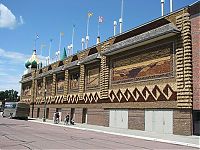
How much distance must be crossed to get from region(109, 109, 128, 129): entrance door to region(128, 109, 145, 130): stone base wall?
831mm

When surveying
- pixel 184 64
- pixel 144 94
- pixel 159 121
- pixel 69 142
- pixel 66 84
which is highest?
pixel 184 64

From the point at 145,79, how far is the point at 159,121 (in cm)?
454

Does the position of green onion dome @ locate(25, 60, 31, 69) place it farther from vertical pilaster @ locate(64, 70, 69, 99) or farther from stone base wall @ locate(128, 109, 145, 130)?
stone base wall @ locate(128, 109, 145, 130)

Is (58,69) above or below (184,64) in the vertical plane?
above

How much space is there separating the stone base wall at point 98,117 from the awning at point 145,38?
7448mm

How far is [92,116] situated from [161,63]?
1528 cm

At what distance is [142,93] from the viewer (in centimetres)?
3034

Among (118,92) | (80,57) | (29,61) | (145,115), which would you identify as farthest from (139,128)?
(29,61)

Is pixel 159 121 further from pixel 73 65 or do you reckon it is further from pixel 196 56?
pixel 73 65

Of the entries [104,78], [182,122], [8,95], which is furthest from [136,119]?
[8,95]

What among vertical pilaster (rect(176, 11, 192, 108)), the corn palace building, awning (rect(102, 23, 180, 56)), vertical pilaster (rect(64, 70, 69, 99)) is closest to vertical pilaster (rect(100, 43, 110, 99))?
the corn palace building

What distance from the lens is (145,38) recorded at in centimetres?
2909

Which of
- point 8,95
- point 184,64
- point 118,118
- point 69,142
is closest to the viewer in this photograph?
point 69,142

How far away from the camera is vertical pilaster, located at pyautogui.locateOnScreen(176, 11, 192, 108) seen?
24.7 metres
